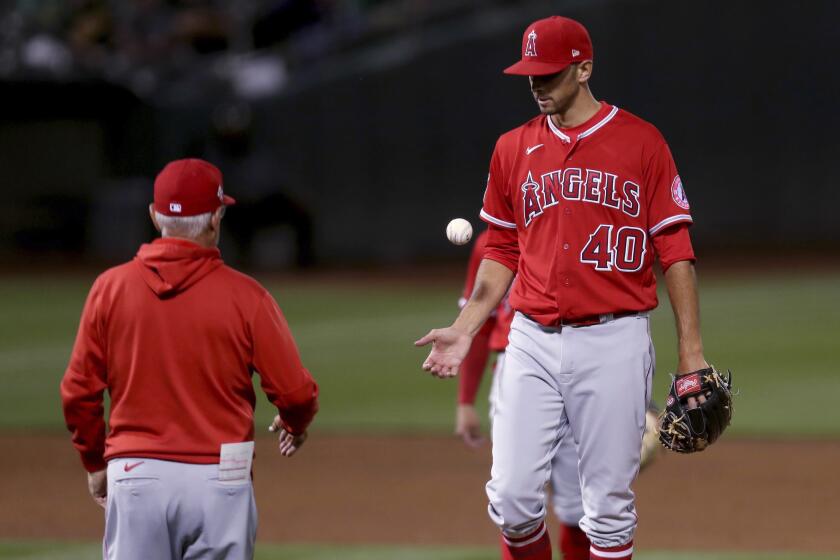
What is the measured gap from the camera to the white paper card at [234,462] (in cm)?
366

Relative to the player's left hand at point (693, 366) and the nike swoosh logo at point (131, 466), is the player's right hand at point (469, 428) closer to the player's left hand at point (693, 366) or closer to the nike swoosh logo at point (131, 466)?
the player's left hand at point (693, 366)

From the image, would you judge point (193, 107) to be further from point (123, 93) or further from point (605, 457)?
point (605, 457)

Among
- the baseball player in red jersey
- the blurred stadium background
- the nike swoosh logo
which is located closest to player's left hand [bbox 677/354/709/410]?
the baseball player in red jersey

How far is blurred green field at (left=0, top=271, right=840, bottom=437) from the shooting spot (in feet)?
34.1

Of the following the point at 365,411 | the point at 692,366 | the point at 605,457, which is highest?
the point at 692,366

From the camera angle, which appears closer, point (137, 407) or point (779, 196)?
point (137, 407)

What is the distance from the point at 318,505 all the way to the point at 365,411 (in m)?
3.05

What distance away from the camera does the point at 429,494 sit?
782cm

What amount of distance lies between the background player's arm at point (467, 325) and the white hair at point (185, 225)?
0.78 m

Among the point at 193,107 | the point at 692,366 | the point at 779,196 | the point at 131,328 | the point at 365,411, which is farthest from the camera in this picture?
the point at 779,196

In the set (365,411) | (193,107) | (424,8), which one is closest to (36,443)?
(365,411)

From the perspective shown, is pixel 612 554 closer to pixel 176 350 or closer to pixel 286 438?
pixel 286 438

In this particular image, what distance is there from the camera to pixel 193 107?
2002 centimetres

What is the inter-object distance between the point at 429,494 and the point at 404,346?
18.8 feet
